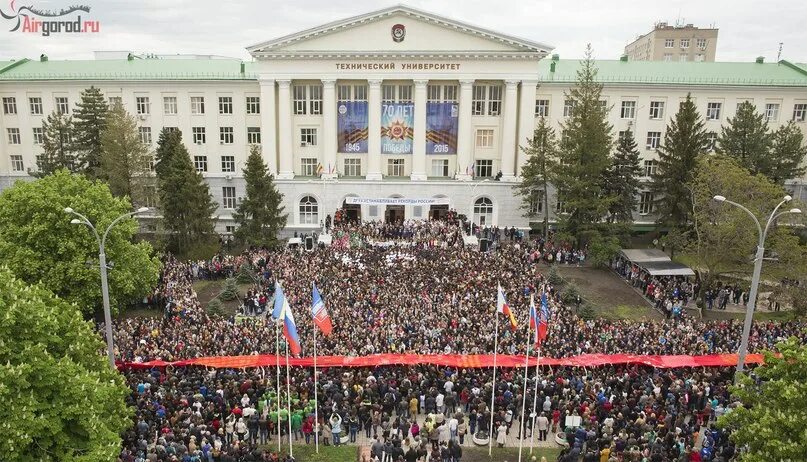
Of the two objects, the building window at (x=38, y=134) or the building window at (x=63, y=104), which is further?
the building window at (x=38, y=134)

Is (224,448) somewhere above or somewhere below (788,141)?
below

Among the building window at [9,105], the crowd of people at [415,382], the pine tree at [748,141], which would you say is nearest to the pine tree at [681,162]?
the pine tree at [748,141]

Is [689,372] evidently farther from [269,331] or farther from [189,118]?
[189,118]

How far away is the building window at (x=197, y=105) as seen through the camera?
55719mm

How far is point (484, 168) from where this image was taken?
180 feet

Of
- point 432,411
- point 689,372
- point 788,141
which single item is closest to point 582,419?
point 432,411

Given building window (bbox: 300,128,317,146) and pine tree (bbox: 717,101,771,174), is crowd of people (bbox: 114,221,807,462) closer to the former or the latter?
building window (bbox: 300,128,317,146)

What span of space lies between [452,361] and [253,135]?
37976 mm

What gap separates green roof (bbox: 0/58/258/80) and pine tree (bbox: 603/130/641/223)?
106 ft

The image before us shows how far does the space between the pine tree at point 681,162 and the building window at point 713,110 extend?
8.02 meters

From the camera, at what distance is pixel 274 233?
45188mm

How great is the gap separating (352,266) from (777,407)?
82.4ft

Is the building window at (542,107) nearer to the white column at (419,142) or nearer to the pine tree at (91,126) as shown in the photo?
the white column at (419,142)

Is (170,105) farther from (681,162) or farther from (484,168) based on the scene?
(681,162)
